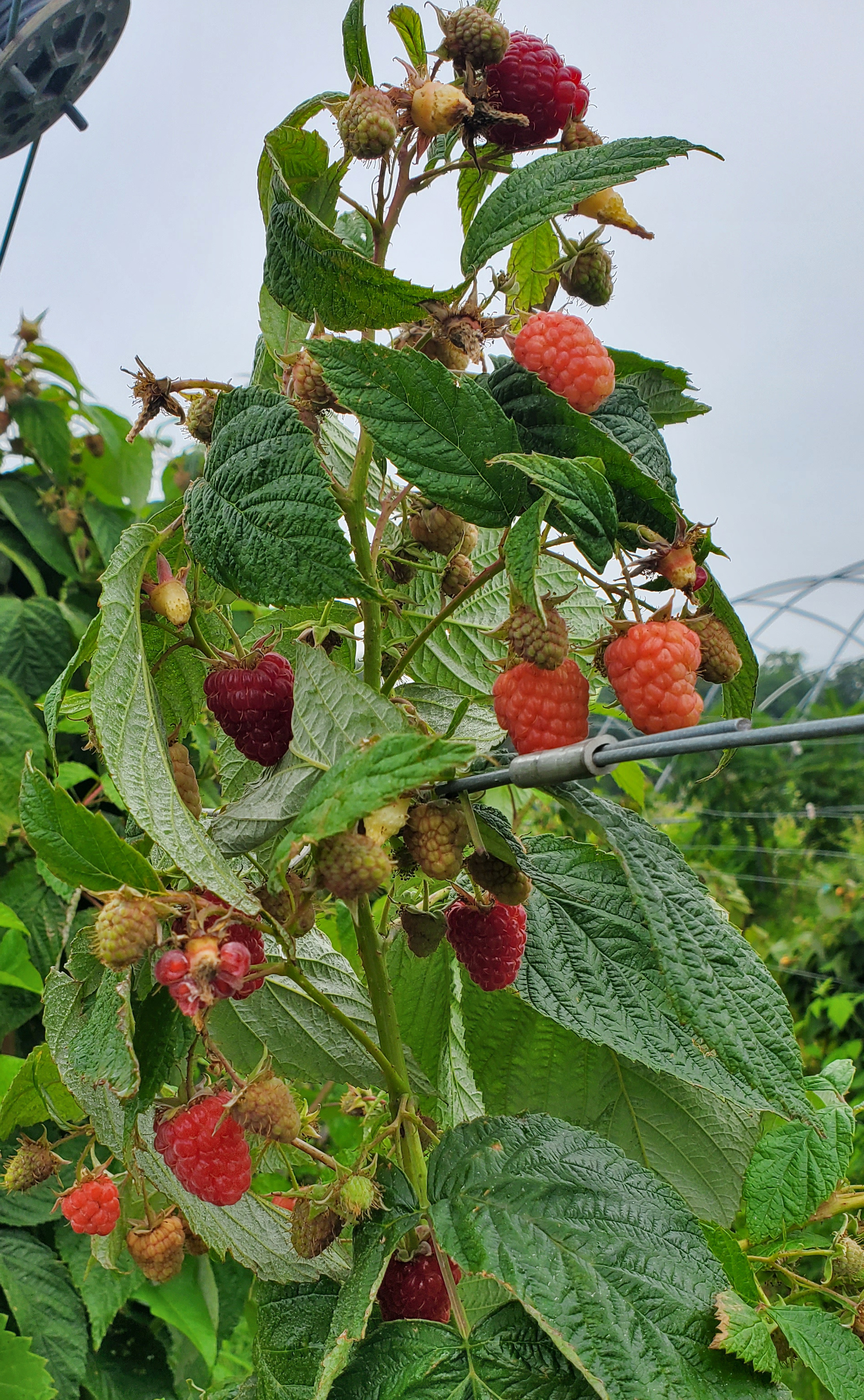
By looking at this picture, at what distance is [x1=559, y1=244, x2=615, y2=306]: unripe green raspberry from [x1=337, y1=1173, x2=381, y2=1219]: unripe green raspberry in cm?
43

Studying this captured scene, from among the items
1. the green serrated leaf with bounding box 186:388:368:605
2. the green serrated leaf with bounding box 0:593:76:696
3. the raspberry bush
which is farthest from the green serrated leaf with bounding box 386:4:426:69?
the green serrated leaf with bounding box 0:593:76:696

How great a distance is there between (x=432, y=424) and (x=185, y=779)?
21 centimetres

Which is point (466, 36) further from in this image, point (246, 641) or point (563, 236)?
point (246, 641)

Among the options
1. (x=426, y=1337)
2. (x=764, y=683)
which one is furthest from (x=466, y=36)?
(x=764, y=683)

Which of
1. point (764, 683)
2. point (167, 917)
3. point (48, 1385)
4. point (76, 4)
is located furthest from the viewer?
point (764, 683)

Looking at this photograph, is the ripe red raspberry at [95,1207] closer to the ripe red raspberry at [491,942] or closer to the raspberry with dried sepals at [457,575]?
the ripe red raspberry at [491,942]

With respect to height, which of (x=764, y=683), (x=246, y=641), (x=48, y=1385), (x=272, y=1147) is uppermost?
(x=764, y=683)

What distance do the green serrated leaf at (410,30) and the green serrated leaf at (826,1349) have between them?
0.62 m

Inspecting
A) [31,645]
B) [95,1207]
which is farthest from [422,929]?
[31,645]

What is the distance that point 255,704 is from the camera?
18.3 inches

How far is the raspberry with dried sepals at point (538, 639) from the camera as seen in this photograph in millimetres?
399

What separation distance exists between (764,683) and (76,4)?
4.25 metres

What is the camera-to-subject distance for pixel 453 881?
0.54m

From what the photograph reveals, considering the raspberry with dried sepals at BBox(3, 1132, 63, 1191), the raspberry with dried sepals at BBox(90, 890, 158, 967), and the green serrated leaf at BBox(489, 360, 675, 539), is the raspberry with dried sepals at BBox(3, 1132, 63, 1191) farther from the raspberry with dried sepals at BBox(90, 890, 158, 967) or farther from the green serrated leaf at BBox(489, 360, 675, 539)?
the green serrated leaf at BBox(489, 360, 675, 539)
